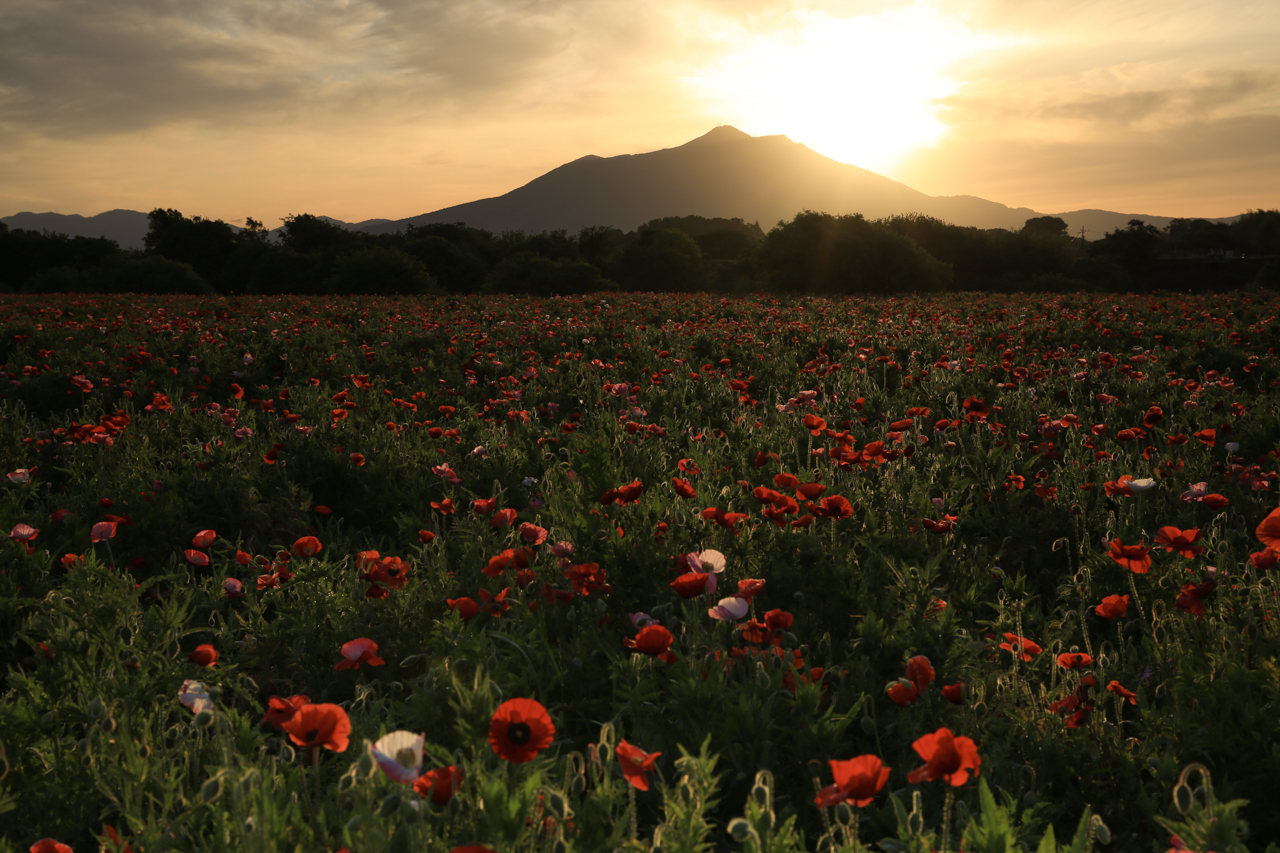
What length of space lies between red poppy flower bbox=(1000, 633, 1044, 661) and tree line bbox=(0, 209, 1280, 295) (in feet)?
86.2

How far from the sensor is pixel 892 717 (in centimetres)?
240

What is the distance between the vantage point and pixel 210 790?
140 cm

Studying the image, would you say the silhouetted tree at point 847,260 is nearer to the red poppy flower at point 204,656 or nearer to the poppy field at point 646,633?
the poppy field at point 646,633

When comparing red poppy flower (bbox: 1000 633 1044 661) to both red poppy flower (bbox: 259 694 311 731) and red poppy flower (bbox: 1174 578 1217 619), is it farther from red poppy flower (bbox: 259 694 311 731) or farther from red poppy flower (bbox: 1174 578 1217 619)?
red poppy flower (bbox: 259 694 311 731)

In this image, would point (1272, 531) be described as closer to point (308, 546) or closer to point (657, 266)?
point (308, 546)

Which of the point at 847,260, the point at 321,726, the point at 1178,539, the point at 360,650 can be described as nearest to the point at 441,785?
the point at 321,726

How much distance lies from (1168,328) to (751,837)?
11.9m

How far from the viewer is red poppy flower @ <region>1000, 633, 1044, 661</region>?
2.53 metres

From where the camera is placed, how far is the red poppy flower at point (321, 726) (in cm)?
160

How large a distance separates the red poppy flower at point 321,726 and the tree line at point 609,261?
2770 cm

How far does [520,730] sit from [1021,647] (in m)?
1.81

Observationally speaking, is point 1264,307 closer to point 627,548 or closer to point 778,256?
point 627,548

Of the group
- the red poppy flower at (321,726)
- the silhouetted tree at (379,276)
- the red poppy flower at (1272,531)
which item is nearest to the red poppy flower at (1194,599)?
the red poppy flower at (1272,531)

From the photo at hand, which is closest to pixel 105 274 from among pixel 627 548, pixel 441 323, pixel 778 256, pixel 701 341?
pixel 778 256
